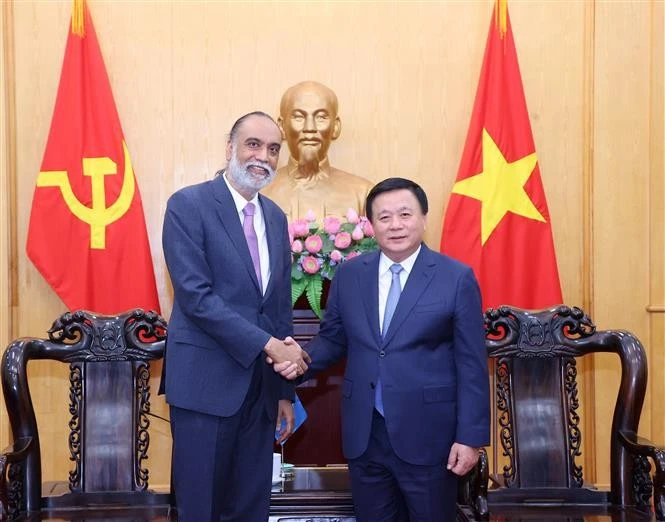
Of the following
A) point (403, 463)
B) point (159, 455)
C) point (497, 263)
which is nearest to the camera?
point (403, 463)

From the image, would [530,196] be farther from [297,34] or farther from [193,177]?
[193,177]

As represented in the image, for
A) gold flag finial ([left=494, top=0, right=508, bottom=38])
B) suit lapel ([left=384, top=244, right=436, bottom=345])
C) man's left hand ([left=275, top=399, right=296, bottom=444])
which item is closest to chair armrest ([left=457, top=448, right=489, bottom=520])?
suit lapel ([left=384, top=244, right=436, bottom=345])

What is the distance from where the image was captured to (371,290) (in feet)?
7.58

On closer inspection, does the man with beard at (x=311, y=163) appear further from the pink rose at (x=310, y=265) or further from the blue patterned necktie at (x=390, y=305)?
the blue patterned necktie at (x=390, y=305)

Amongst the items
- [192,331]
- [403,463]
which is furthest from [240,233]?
[403,463]

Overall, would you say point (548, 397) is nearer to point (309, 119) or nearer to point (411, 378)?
point (411, 378)

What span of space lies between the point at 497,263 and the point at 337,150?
101 centimetres

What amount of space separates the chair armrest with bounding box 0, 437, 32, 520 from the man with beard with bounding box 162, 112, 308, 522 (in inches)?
17.9

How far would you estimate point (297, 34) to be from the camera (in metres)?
4.05

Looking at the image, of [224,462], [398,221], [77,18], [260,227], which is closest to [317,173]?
[77,18]

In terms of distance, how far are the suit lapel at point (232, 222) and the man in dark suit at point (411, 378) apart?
306mm

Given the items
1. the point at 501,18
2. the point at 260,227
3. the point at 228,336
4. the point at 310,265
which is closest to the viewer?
the point at 228,336

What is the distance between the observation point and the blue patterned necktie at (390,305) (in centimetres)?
222

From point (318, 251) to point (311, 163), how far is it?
702 mm
